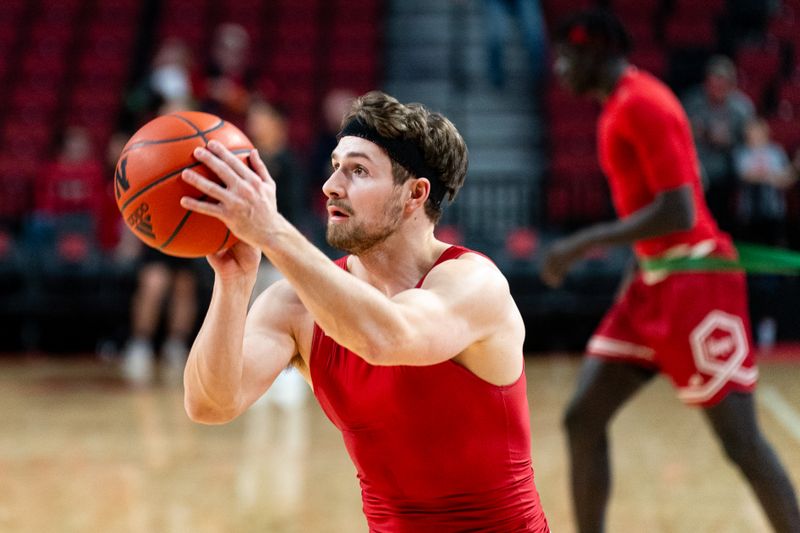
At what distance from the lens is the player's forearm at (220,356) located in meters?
2.07

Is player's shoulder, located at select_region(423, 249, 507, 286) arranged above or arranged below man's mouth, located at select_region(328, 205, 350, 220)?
below

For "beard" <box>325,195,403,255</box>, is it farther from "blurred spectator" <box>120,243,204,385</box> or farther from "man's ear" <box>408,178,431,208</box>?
"blurred spectator" <box>120,243,204,385</box>

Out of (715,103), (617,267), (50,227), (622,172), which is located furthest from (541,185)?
(622,172)

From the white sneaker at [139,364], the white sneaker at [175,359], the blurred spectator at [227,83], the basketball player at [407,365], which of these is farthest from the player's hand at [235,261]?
the blurred spectator at [227,83]

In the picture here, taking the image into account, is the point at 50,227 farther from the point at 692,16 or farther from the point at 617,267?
the point at 692,16

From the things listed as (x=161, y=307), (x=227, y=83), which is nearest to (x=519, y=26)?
(x=227, y=83)

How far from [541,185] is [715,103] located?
62.9 inches

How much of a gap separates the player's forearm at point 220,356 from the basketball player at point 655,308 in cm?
158

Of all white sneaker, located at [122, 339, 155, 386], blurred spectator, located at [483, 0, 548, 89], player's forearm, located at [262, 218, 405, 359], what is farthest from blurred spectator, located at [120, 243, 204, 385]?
player's forearm, located at [262, 218, 405, 359]

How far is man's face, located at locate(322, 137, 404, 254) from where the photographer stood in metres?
2.13

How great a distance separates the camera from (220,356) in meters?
2.09

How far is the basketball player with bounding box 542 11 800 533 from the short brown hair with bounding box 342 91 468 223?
1245 mm

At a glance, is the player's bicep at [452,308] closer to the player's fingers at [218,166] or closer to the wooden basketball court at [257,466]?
the player's fingers at [218,166]

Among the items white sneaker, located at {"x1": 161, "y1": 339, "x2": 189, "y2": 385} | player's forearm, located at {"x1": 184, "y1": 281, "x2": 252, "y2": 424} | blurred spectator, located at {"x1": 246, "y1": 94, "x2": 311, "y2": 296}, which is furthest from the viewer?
white sneaker, located at {"x1": 161, "y1": 339, "x2": 189, "y2": 385}
